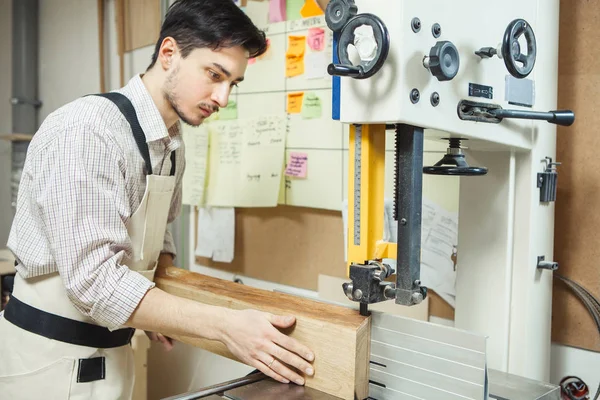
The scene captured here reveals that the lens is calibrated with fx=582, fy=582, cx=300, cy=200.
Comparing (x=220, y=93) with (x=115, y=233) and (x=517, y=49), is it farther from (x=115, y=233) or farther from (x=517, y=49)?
(x=517, y=49)

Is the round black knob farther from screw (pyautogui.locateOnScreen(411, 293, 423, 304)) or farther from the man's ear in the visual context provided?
the man's ear

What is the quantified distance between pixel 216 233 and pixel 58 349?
0.98 meters

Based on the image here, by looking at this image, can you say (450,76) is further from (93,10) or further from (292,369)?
(93,10)

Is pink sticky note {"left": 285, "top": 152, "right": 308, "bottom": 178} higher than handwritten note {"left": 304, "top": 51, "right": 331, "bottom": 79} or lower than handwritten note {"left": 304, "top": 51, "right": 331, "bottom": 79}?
lower

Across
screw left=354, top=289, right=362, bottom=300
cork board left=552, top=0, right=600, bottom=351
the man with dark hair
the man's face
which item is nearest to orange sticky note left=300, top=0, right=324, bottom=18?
the man with dark hair

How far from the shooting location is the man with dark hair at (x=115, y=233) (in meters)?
1.14

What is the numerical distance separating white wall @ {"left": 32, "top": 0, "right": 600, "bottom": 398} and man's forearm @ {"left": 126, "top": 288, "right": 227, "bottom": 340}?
3.72 ft

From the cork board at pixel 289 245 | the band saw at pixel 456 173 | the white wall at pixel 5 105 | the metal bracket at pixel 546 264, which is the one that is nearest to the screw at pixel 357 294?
the band saw at pixel 456 173

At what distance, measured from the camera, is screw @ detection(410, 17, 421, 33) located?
870mm

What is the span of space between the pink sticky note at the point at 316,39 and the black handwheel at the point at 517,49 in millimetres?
935

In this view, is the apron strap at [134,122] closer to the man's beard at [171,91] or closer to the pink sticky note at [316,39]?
the man's beard at [171,91]

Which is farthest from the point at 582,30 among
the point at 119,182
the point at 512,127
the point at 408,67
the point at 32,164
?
the point at 32,164

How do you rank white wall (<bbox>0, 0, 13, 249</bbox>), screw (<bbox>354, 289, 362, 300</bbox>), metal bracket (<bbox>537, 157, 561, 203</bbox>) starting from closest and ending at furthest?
1. screw (<bbox>354, 289, 362, 300</bbox>)
2. metal bracket (<bbox>537, 157, 561, 203</bbox>)
3. white wall (<bbox>0, 0, 13, 249</bbox>)

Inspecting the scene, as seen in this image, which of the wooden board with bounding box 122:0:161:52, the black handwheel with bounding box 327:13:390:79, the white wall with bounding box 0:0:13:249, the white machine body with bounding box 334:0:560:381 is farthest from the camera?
the white wall with bounding box 0:0:13:249
